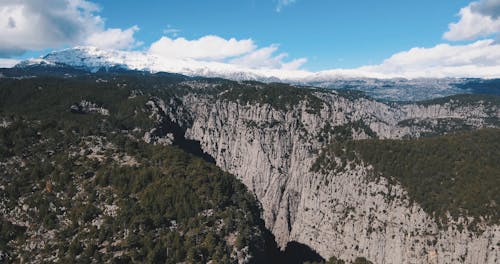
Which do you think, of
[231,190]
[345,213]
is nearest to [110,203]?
[231,190]

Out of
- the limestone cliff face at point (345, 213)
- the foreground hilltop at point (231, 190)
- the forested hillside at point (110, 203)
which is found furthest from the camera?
the limestone cliff face at point (345, 213)

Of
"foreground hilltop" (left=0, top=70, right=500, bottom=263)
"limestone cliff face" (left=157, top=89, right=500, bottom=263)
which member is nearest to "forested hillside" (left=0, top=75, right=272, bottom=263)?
"foreground hilltop" (left=0, top=70, right=500, bottom=263)

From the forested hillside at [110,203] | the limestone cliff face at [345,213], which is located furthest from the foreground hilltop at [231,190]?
the limestone cliff face at [345,213]

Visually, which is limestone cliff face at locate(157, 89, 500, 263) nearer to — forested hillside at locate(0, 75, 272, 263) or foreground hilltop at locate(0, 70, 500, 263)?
foreground hilltop at locate(0, 70, 500, 263)

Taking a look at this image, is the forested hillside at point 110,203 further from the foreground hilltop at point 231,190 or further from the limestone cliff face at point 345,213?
the limestone cliff face at point 345,213

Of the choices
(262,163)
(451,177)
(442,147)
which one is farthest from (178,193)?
(262,163)

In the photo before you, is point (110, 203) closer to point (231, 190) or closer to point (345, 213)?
point (231, 190)

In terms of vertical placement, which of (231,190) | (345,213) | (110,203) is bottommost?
(345,213)

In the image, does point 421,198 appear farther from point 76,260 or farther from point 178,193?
point 76,260

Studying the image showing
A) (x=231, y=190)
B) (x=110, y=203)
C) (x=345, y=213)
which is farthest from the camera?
(x=345, y=213)
